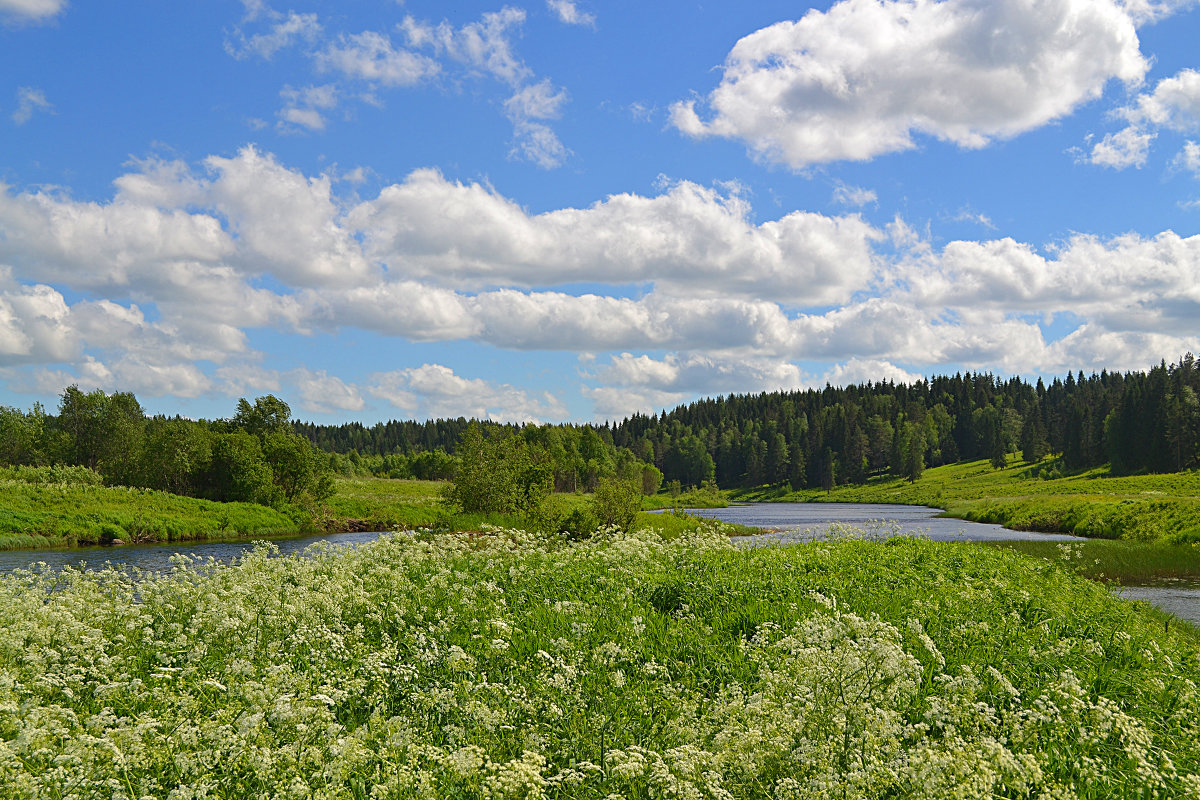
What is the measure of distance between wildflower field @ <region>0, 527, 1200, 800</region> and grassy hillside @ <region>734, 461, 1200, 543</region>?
108 ft

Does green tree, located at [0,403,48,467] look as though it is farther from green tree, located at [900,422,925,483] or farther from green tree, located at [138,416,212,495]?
green tree, located at [900,422,925,483]

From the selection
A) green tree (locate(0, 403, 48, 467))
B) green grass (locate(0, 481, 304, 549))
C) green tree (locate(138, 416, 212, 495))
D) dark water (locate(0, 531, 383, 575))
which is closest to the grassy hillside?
dark water (locate(0, 531, 383, 575))

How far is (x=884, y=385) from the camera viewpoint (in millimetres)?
199625

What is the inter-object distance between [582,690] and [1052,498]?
65.8m

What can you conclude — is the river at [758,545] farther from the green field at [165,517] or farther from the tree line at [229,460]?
the tree line at [229,460]

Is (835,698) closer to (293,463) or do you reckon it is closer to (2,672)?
(2,672)

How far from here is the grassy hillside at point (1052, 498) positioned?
40.4 m

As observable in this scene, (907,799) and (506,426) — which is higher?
(506,426)

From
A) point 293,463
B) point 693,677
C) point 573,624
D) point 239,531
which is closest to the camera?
point 693,677

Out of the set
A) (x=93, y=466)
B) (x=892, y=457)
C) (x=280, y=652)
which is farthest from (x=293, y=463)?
(x=892, y=457)

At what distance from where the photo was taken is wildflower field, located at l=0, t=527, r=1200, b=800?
5.32 meters

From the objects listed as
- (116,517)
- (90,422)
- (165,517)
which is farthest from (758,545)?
(90,422)

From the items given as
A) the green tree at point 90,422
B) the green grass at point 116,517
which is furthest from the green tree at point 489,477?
the green tree at point 90,422

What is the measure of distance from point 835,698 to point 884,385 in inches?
8166
